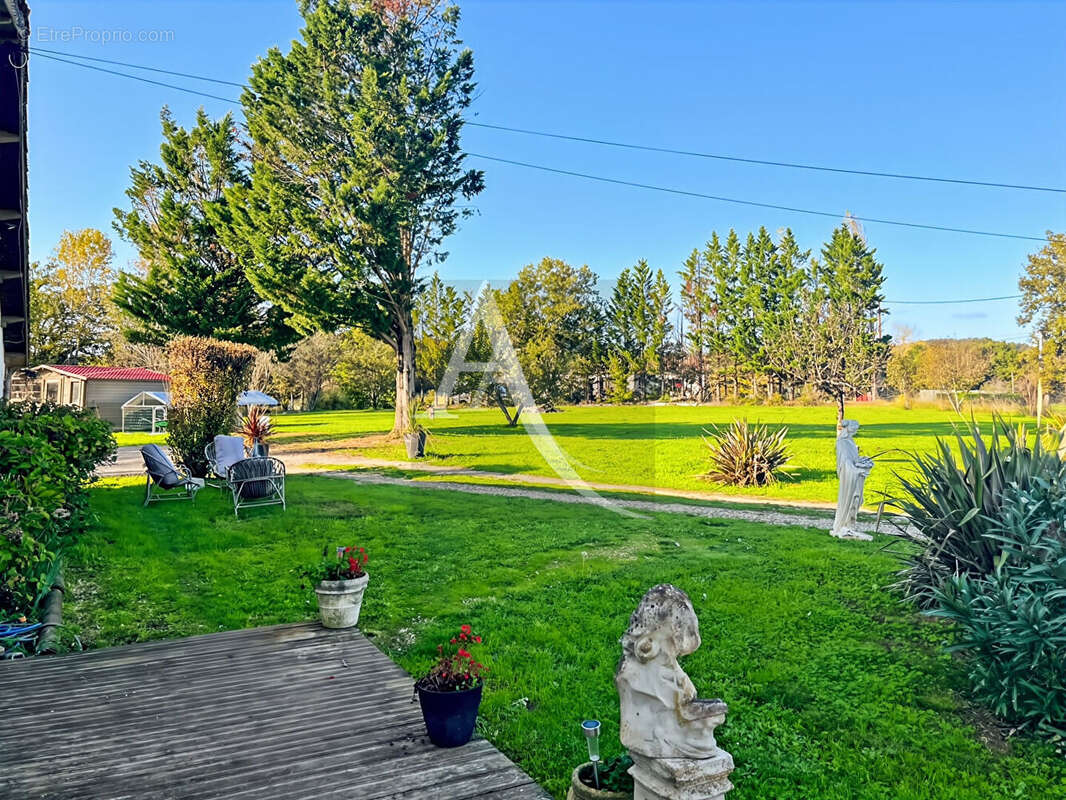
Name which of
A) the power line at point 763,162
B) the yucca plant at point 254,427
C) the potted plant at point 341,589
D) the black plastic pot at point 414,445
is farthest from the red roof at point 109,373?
the potted plant at point 341,589

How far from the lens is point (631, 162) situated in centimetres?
2139

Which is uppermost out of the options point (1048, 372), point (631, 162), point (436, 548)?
point (631, 162)

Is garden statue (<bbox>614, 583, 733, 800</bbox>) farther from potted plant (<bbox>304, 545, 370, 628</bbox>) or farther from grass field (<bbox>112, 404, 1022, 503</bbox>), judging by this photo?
grass field (<bbox>112, 404, 1022, 503</bbox>)

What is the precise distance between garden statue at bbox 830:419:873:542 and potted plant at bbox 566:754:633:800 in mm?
6488

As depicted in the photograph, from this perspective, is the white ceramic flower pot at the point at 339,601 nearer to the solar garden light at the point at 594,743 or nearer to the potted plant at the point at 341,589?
the potted plant at the point at 341,589

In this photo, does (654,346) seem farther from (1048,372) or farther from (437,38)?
(437,38)

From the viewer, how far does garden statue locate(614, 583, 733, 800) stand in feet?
6.95

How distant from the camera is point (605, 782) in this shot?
2441mm

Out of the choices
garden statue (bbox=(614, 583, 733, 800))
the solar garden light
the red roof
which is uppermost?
the red roof

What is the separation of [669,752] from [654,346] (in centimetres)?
4667

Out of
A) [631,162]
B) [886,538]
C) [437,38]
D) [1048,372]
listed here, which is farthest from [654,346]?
[886,538]

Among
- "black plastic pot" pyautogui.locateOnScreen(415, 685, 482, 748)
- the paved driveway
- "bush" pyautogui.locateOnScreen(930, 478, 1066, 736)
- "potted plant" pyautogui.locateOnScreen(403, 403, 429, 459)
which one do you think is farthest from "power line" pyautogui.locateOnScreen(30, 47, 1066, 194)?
"black plastic pot" pyautogui.locateOnScreen(415, 685, 482, 748)

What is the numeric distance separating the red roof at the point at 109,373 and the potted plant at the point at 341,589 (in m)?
25.4

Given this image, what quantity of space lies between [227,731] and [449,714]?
1.17 metres
